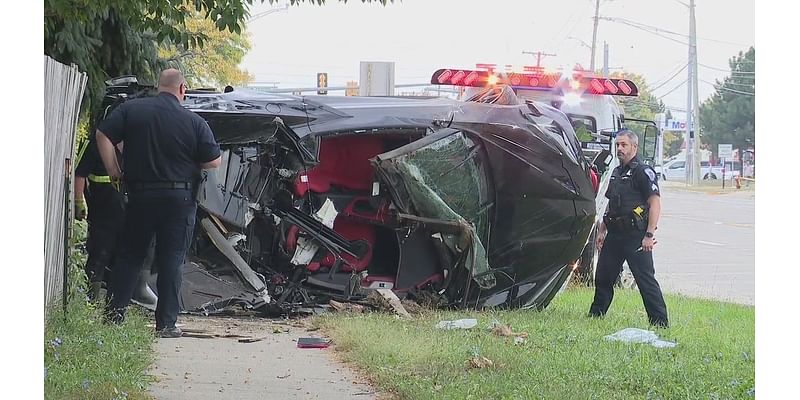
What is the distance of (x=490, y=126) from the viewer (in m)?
8.96

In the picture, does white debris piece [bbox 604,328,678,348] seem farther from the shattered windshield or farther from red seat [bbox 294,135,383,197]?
red seat [bbox 294,135,383,197]

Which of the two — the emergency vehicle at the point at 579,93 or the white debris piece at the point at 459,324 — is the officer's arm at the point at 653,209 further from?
the emergency vehicle at the point at 579,93

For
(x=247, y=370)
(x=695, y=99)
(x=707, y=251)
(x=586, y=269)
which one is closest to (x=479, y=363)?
(x=247, y=370)

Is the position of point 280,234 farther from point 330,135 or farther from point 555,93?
point 555,93

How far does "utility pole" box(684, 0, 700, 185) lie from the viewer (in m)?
42.4

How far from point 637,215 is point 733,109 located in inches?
2043

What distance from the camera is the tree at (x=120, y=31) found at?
23.7 ft

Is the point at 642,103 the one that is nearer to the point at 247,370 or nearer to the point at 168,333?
the point at 168,333

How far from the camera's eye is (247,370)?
6.26 meters

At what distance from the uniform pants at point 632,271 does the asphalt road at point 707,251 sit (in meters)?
3.85

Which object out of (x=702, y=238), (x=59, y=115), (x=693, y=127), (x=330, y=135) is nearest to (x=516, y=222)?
(x=330, y=135)

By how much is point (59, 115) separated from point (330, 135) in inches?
97.9

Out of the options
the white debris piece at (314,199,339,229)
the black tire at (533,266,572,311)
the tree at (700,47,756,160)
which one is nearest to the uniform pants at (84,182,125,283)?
the white debris piece at (314,199,339,229)

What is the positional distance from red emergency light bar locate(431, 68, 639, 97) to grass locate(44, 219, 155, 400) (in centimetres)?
577
